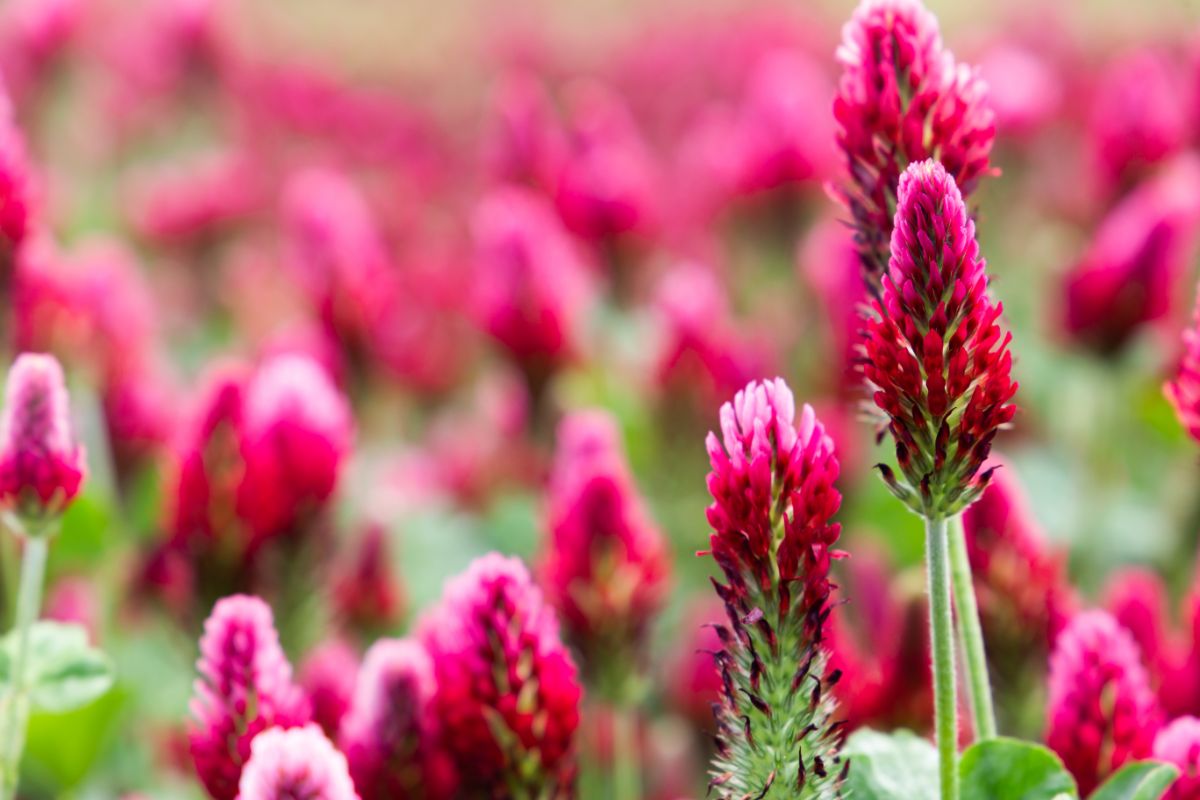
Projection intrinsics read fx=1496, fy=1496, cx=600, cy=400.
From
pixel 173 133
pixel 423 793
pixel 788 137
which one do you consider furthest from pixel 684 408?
pixel 173 133

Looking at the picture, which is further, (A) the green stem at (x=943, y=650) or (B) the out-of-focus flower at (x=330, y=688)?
(B) the out-of-focus flower at (x=330, y=688)

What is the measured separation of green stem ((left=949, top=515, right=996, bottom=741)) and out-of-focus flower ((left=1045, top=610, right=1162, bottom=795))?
0.08 metres

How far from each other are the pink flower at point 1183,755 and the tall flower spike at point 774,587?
9.8 inches

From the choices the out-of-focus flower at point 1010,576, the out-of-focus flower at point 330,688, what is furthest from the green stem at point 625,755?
the out-of-focus flower at point 1010,576

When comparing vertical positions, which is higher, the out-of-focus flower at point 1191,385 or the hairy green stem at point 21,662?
the out-of-focus flower at point 1191,385

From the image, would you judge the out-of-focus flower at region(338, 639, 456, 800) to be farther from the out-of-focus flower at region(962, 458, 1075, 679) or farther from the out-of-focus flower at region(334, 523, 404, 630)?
the out-of-focus flower at region(334, 523, 404, 630)

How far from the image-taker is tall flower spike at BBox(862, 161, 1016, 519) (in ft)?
2.80

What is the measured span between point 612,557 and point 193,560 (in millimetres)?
495

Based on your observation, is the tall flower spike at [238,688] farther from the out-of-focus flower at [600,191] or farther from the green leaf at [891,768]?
the out-of-focus flower at [600,191]

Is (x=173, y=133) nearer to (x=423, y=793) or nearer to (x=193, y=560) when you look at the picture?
(x=193, y=560)

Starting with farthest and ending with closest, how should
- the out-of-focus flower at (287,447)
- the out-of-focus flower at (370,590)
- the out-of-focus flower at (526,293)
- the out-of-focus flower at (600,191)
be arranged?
the out-of-focus flower at (600,191), the out-of-focus flower at (526,293), the out-of-focus flower at (370,590), the out-of-focus flower at (287,447)

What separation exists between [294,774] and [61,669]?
17.5 inches

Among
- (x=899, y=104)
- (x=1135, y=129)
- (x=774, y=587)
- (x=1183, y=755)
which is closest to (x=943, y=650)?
(x=774, y=587)

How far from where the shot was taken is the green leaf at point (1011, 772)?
0.98 m
